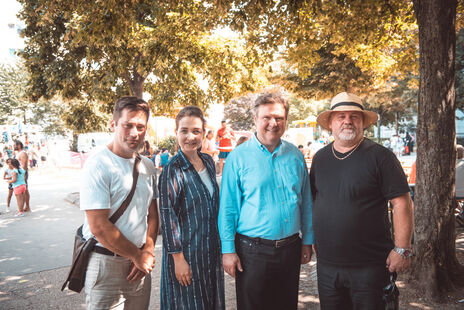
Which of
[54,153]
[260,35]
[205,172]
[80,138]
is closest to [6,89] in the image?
[80,138]

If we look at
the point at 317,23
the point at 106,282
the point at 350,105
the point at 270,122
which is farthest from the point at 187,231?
the point at 317,23

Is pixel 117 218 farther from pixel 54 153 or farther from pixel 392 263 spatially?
pixel 54 153

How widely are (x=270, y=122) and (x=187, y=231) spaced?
106 cm

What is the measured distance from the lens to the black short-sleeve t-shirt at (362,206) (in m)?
2.46

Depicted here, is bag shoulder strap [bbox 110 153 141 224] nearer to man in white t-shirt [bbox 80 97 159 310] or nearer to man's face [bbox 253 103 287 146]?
man in white t-shirt [bbox 80 97 159 310]

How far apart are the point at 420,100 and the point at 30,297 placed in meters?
5.52

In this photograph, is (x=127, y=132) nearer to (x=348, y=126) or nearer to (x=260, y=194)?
(x=260, y=194)

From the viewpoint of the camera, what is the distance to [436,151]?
3.80m

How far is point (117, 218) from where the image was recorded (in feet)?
7.04

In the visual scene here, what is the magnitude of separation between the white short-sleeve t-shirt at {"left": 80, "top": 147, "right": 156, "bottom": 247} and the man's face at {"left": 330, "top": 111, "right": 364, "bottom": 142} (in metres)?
1.59

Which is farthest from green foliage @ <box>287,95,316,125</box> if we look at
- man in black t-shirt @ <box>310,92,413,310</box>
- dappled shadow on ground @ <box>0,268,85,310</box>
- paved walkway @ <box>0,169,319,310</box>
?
man in black t-shirt @ <box>310,92,413,310</box>

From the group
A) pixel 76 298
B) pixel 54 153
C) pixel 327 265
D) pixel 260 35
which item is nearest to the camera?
pixel 327 265

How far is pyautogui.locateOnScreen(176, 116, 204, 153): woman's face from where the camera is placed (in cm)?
243

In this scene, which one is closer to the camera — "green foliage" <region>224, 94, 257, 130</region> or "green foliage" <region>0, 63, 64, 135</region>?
"green foliage" <region>0, 63, 64, 135</region>
